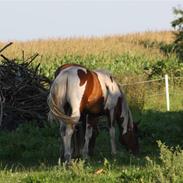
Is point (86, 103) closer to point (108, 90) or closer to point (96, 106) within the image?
point (96, 106)

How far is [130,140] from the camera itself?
13961mm

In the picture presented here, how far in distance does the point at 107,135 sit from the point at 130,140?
2.27 m

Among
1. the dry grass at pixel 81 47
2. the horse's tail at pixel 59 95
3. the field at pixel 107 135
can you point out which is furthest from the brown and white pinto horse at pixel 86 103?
the dry grass at pixel 81 47

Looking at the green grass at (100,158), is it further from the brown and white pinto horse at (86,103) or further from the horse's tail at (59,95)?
the horse's tail at (59,95)

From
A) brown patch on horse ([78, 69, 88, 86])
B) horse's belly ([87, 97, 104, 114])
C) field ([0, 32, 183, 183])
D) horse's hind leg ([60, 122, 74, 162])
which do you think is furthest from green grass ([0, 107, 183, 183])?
brown patch on horse ([78, 69, 88, 86])

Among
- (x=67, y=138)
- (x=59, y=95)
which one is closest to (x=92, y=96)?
(x=59, y=95)

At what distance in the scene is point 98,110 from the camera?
1283 cm

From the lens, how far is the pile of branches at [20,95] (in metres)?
18.2

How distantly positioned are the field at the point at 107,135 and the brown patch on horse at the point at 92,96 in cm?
104

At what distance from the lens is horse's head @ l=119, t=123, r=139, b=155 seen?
13.9m

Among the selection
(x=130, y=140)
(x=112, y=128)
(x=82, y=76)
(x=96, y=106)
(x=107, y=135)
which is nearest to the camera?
(x=82, y=76)

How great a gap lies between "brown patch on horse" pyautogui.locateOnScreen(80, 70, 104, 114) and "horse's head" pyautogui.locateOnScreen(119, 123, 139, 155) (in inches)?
53.4

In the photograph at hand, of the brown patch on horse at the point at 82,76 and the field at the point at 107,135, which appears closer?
the field at the point at 107,135

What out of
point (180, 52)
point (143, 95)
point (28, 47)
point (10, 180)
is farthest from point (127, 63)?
point (10, 180)
